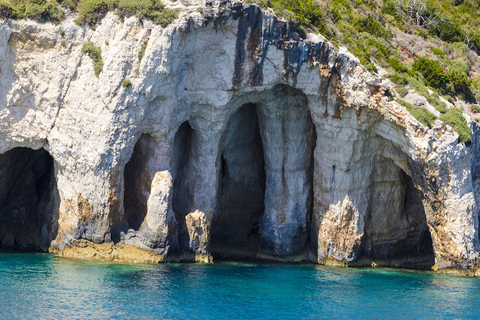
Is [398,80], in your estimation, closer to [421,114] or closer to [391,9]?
[421,114]

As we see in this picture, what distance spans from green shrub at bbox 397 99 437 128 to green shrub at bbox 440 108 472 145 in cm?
76

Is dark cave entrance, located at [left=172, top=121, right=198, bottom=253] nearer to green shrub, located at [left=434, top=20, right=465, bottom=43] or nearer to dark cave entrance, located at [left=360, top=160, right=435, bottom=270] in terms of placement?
dark cave entrance, located at [left=360, top=160, right=435, bottom=270]

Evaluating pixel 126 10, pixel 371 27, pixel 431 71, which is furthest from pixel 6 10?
pixel 431 71

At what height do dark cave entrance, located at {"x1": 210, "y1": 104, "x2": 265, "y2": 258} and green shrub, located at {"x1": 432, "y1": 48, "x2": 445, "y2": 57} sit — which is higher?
green shrub, located at {"x1": 432, "y1": 48, "x2": 445, "y2": 57}

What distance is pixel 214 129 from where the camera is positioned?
113 feet

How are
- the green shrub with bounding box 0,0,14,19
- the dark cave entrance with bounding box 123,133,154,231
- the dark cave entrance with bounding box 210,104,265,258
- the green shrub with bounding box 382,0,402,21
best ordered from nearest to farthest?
1. the green shrub with bounding box 0,0,14,19
2. the dark cave entrance with bounding box 123,133,154,231
3. the dark cave entrance with bounding box 210,104,265,258
4. the green shrub with bounding box 382,0,402,21

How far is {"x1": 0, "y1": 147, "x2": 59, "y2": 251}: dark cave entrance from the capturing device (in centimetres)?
3488

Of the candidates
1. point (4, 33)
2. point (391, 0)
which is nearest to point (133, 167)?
point (4, 33)

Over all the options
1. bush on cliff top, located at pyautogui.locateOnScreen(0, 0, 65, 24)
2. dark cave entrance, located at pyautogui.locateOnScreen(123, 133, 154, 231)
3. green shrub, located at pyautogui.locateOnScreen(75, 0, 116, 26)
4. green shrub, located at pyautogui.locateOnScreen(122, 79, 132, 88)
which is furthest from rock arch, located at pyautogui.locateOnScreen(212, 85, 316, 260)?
bush on cliff top, located at pyautogui.locateOnScreen(0, 0, 65, 24)

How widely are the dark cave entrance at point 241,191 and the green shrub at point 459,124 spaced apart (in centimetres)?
1112

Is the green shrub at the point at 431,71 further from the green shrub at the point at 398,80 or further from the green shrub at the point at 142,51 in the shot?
the green shrub at the point at 142,51

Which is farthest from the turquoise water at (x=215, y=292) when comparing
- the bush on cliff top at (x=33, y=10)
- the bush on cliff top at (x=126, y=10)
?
the bush on cliff top at (x=126, y=10)

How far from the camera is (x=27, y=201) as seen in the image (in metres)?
36.6

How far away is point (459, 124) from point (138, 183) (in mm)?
16690
